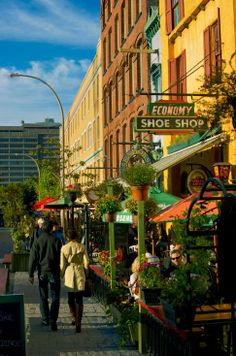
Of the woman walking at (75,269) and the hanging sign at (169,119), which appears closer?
the woman walking at (75,269)

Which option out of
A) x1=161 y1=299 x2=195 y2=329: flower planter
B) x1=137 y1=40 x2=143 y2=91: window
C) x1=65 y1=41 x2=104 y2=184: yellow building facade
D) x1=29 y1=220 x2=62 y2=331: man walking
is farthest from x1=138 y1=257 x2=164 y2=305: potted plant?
x1=65 y1=41 x2=104 y2=184: yellow building facade

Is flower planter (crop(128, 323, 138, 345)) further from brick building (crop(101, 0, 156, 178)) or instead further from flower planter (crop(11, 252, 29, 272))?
brick building (crop(101, 0, 156, 178))

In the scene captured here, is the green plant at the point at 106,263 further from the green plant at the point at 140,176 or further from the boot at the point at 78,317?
the green plant at the point at 140,176

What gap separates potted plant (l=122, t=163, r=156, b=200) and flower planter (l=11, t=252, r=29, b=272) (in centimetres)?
1053

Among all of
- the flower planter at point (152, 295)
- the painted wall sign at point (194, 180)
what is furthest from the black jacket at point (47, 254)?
the painted wall sign at point (194, 180)

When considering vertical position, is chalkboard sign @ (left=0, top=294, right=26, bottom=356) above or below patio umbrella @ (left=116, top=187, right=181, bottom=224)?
below

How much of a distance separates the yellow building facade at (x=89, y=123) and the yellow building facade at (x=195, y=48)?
14178 mm

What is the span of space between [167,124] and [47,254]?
7.21m

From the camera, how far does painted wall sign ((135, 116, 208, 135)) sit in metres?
15.8

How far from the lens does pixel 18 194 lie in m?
73.8

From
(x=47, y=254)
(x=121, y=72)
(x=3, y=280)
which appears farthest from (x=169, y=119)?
(x=121, y=72)

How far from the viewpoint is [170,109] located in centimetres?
1616

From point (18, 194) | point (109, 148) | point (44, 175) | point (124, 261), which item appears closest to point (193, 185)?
point (124, 261)

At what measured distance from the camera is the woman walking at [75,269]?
9.55 meters
